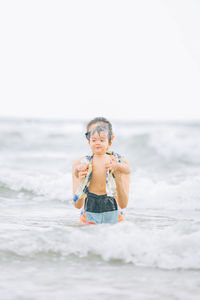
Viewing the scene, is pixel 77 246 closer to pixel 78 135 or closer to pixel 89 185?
pixel 89 185

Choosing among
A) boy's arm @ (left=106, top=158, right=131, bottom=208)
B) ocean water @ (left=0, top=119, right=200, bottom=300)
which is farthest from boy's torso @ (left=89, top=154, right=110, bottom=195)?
ocean water @ (left=0, top=119, right=200, bottom=300)

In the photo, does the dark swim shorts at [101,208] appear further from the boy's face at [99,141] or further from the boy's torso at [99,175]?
the boy's face at [99,141]

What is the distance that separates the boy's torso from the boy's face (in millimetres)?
79

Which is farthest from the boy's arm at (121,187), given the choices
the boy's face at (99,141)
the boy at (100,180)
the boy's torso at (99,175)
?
the boy's face at (99,141)

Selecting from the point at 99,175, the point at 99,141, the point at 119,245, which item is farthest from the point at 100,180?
the point at 119,245

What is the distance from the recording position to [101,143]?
4027 mm

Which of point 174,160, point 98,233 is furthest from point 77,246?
point 174,160

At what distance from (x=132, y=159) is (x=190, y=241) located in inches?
382

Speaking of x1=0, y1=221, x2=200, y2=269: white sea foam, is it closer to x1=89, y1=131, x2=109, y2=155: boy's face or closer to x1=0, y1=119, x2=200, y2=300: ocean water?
x1=0, y1=119, x2=200, y2=300: ocean water

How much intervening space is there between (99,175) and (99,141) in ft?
0.99

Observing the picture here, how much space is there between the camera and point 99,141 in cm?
402

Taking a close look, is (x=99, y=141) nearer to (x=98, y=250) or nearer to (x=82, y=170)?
(x=82, y=170)

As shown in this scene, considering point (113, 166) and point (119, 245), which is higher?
point (113, 166)

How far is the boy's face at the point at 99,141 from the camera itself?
13.1 feet
